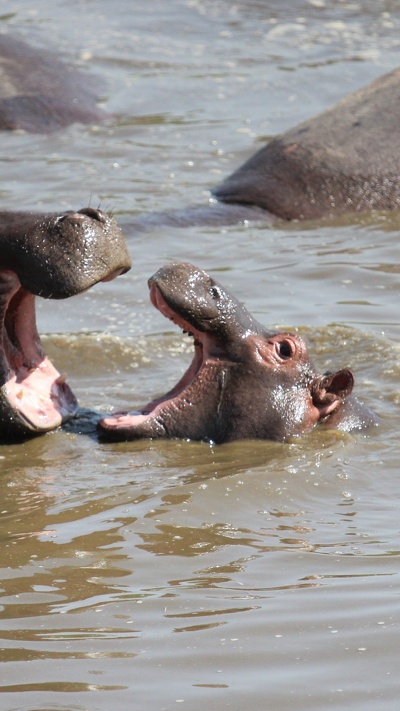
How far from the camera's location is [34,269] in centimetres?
517

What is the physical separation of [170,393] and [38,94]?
739cm

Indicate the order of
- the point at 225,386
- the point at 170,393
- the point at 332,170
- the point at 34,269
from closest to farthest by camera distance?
1. the point at 34,269
2. the point at 225,386
3. the point at 170,393
4. the point at 332,170

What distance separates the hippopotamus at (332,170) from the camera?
32.8 ft

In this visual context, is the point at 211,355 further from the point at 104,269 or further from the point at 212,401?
the point at 104,269

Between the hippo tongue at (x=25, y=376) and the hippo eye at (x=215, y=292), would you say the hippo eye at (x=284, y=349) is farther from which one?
the hippo tongue at (x=25, y=376)

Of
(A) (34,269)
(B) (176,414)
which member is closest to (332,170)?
(B) (176,414)

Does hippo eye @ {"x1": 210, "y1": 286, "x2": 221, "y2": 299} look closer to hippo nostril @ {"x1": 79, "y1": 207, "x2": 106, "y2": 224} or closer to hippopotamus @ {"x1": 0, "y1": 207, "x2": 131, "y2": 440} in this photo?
hippopotamus @ {"x1": 0, "y1": 207, "x2": 131, "y2": 440}

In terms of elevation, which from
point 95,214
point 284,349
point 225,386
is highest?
point 95,214

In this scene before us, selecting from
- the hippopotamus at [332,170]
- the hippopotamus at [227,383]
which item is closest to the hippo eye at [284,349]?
the hippopotamus at [227,383]

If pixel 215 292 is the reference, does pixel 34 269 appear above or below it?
above

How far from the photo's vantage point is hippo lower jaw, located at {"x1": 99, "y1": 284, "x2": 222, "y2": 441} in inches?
227

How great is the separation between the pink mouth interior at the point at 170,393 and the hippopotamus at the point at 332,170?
4.33 meters

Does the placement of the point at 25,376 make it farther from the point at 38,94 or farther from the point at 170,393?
the point at 38,94

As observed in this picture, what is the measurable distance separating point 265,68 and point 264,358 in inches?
401
